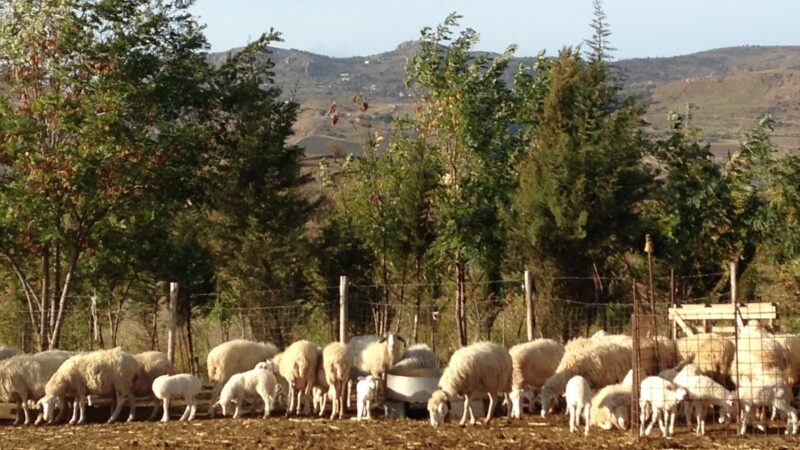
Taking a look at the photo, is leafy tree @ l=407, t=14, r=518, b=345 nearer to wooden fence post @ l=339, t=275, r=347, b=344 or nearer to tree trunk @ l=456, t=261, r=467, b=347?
tree trunk @ l=456, t=261, r=467, b=347

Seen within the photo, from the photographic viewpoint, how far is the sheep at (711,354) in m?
17.1

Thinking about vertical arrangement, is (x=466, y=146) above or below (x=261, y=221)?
above

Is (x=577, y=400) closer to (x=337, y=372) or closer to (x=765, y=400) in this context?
(x=765, y=400)

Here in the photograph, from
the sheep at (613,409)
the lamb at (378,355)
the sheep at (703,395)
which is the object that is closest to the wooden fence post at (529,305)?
the lamb at (378,355)

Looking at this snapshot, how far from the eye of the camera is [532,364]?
1834 centimetres

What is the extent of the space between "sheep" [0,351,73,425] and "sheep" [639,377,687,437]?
922 cm

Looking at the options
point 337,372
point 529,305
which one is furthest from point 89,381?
point 529,305

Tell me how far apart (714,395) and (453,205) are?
12.6 meters

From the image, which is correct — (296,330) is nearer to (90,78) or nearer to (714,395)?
(90,78)

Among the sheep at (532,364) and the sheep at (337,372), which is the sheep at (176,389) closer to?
the sheep at (337,372)

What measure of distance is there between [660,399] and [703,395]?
634 mm

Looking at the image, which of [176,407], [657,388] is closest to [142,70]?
[176,407]

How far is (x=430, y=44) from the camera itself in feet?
99.6

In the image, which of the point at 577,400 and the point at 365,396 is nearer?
the point at 577,400
